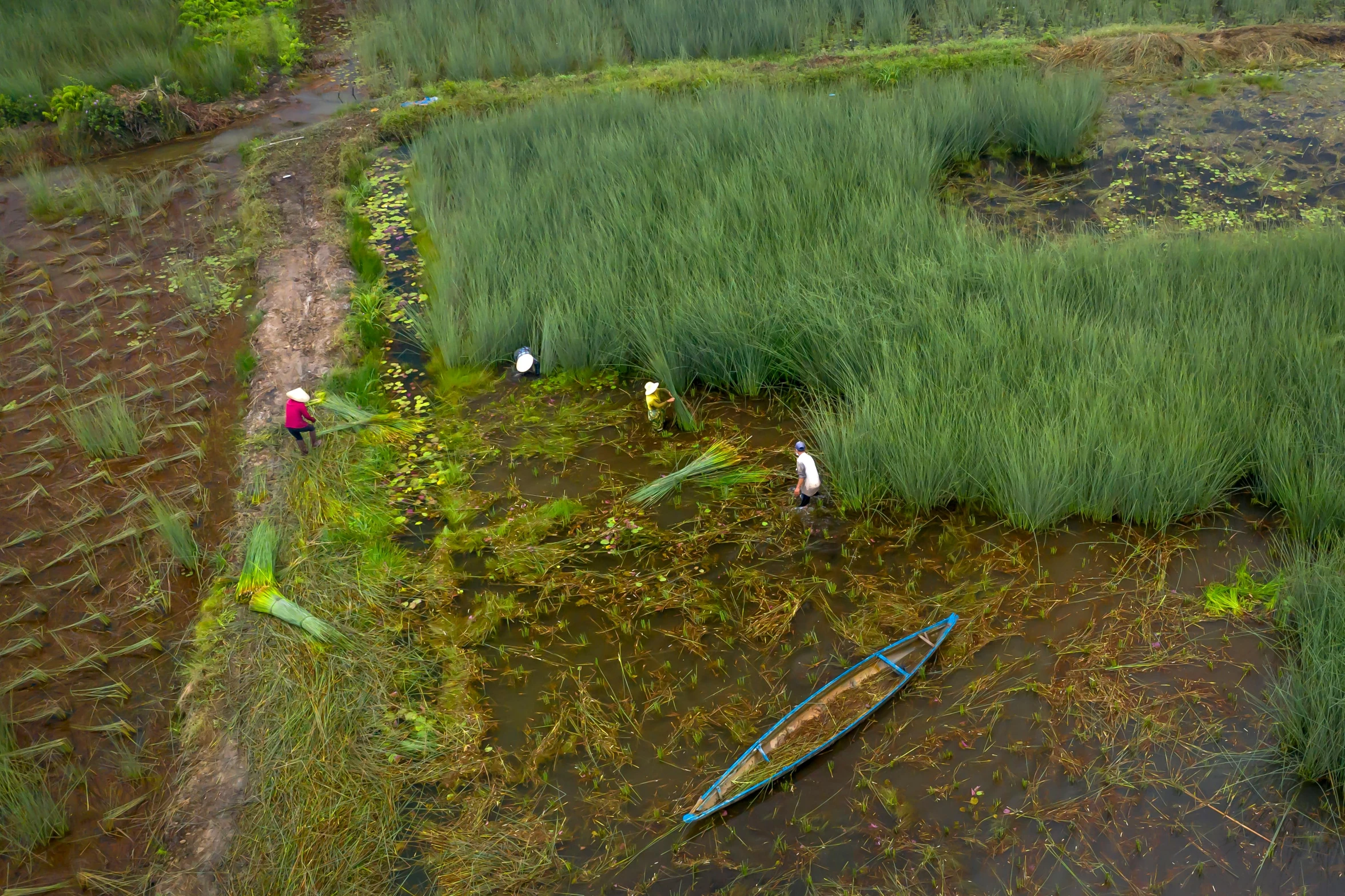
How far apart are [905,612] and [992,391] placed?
161 centimetres

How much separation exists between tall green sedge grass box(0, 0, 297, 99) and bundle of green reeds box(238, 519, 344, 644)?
8.50 meters

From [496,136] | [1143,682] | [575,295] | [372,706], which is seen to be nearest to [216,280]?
[496,136]

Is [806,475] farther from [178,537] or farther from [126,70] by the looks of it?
[126,70]

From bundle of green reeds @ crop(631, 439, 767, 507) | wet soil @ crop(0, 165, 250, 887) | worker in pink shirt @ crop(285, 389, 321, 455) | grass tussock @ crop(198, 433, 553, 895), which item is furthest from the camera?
worker in pink shirt @ crop(285, 389, 321, 455)

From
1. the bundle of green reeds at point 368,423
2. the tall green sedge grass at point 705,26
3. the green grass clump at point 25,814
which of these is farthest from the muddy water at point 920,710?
the tall green sedge grass at point 705,26

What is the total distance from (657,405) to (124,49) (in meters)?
10.2

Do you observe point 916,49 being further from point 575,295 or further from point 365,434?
point 365,434

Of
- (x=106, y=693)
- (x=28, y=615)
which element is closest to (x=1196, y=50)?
(x=106, y=693)

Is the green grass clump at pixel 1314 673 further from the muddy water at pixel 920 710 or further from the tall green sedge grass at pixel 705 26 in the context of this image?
the tall green sedge grass at pixel 705 26

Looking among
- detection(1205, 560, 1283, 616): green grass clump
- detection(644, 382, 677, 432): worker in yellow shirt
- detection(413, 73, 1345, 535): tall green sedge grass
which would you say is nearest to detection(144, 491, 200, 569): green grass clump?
detection(413, 73, 1345, 535): tall green sedge grass

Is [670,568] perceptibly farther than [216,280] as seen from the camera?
No

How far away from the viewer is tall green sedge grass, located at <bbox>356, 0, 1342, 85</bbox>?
451 inches

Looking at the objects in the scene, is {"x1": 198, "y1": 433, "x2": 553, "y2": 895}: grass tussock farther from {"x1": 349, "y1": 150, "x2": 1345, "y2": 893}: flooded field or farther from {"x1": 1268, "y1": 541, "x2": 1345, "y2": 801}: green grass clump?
{"x1": 1268, "y1": 541, "x2": 1345, "y2": 801}: green grass clump

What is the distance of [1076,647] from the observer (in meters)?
4.61
